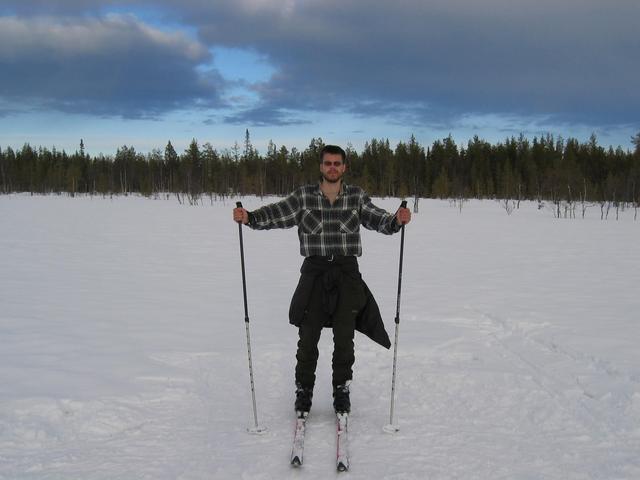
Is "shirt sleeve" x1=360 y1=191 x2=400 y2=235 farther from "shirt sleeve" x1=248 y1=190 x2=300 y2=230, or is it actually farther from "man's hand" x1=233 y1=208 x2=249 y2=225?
"man's hand" x1=233 y1=208 x2=249 y2=225

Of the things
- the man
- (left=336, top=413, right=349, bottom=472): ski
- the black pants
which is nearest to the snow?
(left=336, top=413, right=349, bottom=472): ski

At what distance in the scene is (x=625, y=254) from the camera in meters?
14.7

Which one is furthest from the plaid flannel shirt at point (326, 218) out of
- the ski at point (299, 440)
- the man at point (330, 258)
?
the ski at point (299, 440)

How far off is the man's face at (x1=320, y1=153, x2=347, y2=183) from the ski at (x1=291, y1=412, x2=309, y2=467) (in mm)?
2029

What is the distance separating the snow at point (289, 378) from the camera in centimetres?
380

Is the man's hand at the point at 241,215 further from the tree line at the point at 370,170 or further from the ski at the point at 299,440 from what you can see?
the tree line at the point at 370,170

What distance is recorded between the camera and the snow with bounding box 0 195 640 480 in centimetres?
380

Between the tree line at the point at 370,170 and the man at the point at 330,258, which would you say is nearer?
the man at the point at 330,258

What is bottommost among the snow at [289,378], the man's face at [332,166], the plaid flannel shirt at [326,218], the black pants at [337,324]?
the snow at [289,378]

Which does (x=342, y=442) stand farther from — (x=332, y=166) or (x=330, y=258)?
(x=332, y=166)

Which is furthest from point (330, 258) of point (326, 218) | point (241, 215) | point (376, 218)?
point (241, 215)

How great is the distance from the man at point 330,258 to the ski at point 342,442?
0.37 feet

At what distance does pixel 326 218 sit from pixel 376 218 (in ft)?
1.50

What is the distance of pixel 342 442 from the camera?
3.96 metres
